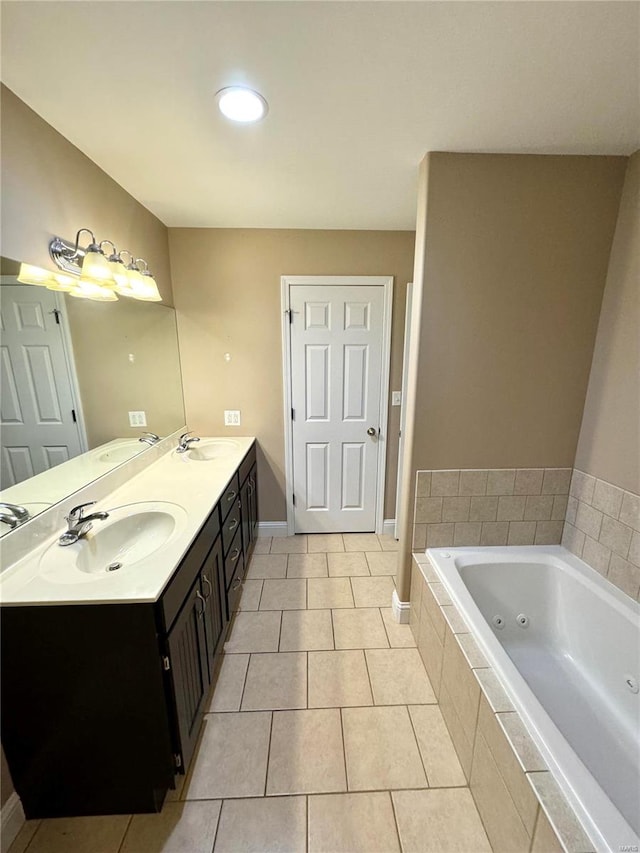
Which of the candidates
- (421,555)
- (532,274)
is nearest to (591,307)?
(532,274)

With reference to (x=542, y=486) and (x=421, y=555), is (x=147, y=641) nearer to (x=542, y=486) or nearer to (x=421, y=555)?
(x=421, y=555)

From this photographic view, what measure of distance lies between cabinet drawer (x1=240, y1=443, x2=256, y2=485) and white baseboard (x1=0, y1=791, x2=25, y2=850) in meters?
1.48

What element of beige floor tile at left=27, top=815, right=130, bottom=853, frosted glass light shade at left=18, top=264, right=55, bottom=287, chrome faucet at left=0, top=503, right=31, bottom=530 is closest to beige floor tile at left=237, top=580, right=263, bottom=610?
beige floor tile at left=27, top=815, right=130, bottom=853

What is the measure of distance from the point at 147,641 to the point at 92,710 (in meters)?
0.30

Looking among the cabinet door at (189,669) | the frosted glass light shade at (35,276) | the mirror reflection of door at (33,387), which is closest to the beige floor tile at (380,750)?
the cabinet door at (189,669)

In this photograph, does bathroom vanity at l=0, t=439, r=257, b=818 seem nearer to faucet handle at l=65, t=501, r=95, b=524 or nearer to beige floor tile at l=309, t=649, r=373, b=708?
faucet handle at l=65, t=501, r=95, b=524

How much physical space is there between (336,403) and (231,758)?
2.03 metres

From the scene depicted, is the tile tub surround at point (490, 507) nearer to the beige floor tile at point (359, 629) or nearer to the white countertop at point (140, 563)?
the beige floor tile at point (359, 629)

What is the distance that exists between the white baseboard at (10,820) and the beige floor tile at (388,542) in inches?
86.5

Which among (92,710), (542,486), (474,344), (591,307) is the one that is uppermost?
(591,307)

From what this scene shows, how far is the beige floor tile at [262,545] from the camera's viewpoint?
269 cm

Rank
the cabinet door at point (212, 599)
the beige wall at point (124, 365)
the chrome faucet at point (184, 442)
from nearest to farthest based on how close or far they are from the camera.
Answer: the cabinet door at point (212, 599) < the beige wall at point (124, 365) < the chrome faucet at point (184, 442)

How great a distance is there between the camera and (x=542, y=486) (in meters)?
1.83

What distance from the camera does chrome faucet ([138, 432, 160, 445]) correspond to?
81.4 inches
